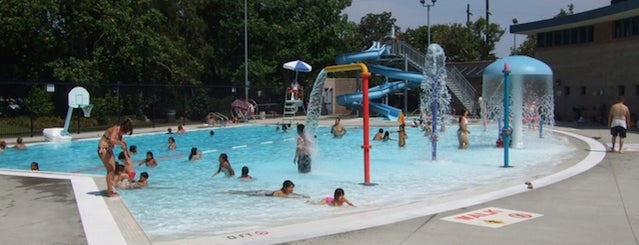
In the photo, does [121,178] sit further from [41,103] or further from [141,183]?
[41,103]

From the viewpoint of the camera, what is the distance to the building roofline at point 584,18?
26.9m

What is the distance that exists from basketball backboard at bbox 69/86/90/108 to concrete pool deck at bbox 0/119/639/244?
14214 millimetres

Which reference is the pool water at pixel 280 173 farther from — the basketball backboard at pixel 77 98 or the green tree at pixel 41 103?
the green tree at pixel 41 103

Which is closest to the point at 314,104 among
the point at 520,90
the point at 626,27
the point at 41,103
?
the point at 520,90

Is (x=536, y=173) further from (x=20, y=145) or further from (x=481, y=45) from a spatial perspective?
(x=481, y=45)

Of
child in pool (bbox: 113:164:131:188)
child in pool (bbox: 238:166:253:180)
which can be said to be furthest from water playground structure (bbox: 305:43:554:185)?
child in pool (bbox: 113:164:131:188)

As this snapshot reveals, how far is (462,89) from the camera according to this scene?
37.7 metres

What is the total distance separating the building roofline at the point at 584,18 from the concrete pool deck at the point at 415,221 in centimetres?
1815

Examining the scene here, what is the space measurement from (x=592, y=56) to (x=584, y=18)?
6.77 ft

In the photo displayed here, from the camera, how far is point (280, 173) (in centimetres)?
1513

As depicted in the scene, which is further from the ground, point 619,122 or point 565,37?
point 565,37

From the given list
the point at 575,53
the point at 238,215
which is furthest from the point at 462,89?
the point at 238,215

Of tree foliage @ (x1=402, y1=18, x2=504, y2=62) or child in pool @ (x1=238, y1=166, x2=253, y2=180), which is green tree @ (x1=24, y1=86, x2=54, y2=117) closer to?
child in pool @ (x1=238, y1=166, x2=253, y2=180)

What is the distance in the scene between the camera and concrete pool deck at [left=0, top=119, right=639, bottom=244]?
23.4ft
